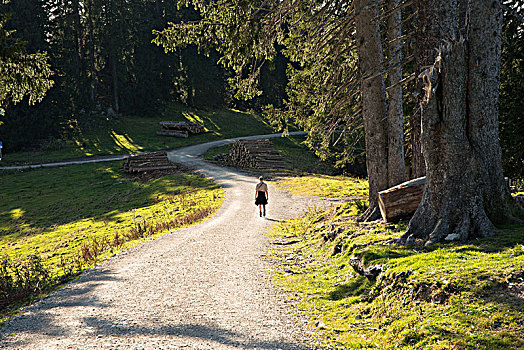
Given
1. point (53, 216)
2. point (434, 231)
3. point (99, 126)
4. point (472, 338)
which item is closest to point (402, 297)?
point (472, 338)

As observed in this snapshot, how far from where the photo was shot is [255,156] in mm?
33531

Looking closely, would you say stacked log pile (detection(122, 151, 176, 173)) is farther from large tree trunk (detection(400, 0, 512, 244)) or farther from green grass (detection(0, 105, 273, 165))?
large tree trunk (detection(400, 0, 512, 244))

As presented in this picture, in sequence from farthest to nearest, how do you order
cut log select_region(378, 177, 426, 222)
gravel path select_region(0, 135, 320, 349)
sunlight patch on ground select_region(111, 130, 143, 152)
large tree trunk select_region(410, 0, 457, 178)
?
1. sunlight patch on ground select_region(111, 130, 143, 152)
2. cut log select_region(378, 177, 426, 222)
3. large tree trunk select_region(410, 0, 457, 178)
4. gravel path select_region(0, 135, 320, 349)

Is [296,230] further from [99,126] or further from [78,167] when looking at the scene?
[99,126]

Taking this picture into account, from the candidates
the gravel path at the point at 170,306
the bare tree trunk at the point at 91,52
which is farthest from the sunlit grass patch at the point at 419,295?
the bare tree trunk at the point at 91,52

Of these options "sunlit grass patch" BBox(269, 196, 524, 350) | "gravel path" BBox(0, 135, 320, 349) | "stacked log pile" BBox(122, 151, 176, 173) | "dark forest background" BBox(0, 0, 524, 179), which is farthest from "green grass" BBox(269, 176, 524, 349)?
"dark forest background" BBox(0, 0, 524, 179)

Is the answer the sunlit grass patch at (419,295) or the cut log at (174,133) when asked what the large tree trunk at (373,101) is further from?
the cut log at (174,133)

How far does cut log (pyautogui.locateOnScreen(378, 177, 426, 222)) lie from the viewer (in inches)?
369

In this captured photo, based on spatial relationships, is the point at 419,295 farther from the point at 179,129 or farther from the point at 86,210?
the point at 179,129

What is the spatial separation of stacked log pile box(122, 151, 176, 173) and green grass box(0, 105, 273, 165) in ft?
34.0

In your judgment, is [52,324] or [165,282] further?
[165,282]

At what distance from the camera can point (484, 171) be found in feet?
24.3

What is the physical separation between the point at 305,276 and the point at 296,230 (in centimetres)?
487

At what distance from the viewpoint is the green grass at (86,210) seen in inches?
583
